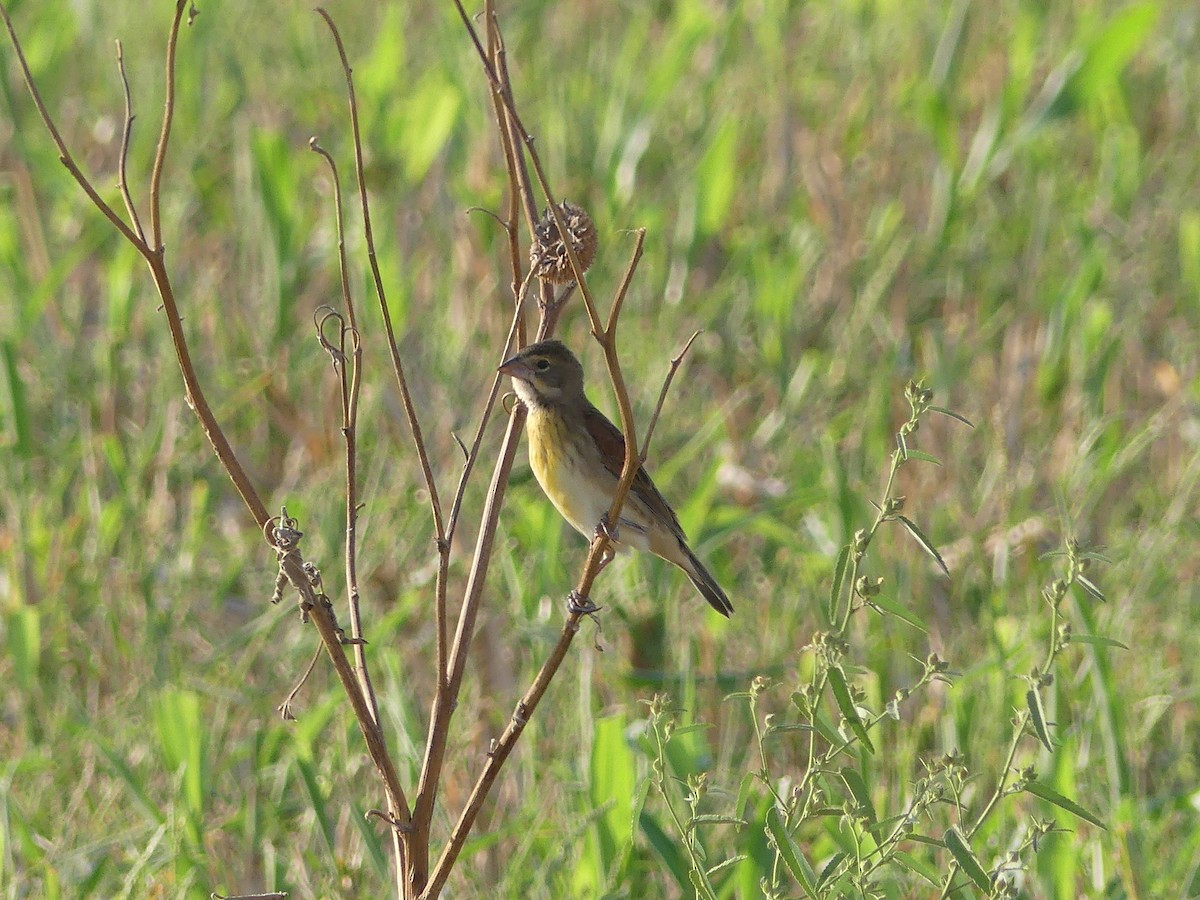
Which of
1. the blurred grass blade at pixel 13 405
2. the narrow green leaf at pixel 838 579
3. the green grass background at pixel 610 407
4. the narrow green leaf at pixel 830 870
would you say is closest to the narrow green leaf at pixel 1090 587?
the narrow green leaf at pixel 838 579

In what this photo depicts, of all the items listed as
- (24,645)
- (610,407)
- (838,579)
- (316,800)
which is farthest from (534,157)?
(610,407)

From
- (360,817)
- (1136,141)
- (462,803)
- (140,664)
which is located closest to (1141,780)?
(462,803)

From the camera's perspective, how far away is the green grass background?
141 inches

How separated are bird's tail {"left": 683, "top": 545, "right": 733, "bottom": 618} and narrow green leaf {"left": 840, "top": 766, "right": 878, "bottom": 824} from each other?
154 cm

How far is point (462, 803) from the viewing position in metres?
3.84

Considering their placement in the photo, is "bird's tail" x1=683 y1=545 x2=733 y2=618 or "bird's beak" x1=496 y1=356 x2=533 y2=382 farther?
"bird's tail" x1=683 y1=545 x2=733 y2=618

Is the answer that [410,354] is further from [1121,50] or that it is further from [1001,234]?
[1121,50]

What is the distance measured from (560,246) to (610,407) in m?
2.27

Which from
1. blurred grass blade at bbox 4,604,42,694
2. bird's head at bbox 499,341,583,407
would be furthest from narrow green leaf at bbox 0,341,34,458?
bird's head at bbox 499,341,583,407

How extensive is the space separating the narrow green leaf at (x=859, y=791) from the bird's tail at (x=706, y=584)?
5.05 feet

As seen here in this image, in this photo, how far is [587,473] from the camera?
153 inches

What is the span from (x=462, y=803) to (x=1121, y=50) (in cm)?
413

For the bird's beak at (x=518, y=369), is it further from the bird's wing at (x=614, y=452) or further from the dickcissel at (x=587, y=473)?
the bird's wing at (x=614, y=452)

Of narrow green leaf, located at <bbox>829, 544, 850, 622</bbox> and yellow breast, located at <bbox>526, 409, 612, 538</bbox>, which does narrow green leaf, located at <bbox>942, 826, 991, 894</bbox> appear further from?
yellow breast, located at <bbox>526, 409, 612, 538</bbox>
